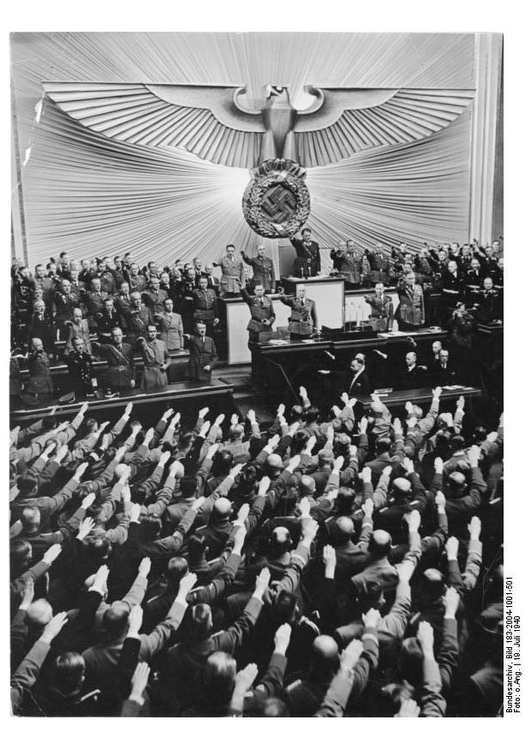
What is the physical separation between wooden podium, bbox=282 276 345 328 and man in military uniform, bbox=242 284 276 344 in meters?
0.20

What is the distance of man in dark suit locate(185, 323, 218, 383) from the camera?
652cm

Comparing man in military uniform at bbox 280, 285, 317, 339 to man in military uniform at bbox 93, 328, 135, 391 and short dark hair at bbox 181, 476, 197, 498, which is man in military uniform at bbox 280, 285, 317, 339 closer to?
man in military uniform at bbox 93, 328, 135, 391

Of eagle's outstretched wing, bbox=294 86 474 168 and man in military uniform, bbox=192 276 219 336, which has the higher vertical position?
eagle's outstretched wing, bbox=294 86 474 168

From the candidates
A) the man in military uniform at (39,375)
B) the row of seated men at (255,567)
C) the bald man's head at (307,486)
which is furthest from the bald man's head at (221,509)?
the man in military uniform at (39,375)

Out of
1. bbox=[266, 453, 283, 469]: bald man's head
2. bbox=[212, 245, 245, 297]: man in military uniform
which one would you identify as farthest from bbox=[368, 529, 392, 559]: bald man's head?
bbox=[212, 245, 245, 297]: man in military uniform

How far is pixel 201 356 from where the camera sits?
6539mm

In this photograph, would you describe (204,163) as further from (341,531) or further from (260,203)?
(341,531)

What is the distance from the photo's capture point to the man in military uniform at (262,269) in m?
6.52

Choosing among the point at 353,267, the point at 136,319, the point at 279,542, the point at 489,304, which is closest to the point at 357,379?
the point at 353,267

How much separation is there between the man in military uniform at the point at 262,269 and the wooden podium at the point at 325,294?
12cm

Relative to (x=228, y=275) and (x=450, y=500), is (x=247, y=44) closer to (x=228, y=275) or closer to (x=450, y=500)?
(x=228, y=275)

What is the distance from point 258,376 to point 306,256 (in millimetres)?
1044

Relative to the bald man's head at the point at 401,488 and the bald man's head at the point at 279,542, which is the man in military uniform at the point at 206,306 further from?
the bald man's head at the point at 401,488
